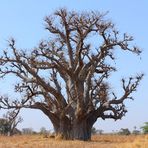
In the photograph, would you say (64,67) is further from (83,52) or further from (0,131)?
(0,131)

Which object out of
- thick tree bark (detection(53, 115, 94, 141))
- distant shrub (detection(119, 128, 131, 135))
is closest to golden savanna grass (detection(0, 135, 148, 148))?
thick tree bark (detection(53, 115, 94, 141))

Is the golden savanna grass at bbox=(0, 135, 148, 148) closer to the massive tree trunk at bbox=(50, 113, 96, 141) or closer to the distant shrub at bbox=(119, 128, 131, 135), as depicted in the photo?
the massive tree trunk at bbox=(50, 113, 96, 141)

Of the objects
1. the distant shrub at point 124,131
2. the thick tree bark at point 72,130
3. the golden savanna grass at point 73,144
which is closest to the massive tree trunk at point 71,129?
the thick tree bark at point 72,130

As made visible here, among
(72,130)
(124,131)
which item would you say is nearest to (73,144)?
(72,130)

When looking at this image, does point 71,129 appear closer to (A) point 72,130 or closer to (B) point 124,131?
(A) point 72,130

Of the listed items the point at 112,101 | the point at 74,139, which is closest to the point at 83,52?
the point at 112,101

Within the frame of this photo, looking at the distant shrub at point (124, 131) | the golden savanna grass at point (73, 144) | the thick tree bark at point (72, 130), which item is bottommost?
the golden savanna grass at point (73, 144)

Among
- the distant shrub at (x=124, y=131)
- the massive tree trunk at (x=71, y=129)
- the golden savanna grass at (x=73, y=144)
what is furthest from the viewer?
the distant shrub at (x=124, y=131)

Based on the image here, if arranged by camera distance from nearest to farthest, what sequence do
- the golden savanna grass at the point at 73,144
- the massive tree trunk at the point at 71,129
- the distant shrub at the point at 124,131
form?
the golden savanna grass at the point at 73,144, the massive tree trunk at the point at 71,129, the distant shrub at the point at 124,131

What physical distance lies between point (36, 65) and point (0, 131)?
126ft

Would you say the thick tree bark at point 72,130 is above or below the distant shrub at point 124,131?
below

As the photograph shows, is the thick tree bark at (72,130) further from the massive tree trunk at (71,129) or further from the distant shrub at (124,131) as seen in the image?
the distant shrub at (124,131)

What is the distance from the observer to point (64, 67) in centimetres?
3291

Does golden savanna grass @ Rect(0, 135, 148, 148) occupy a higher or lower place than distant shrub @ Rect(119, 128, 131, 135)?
lower
